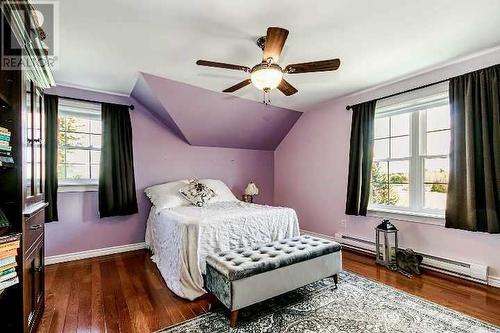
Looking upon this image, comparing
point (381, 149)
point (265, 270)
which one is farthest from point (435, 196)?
point (265, 270)

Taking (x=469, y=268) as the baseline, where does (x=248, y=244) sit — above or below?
above

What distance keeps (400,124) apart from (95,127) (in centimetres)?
436

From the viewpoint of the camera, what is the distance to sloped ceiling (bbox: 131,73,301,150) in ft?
11.0

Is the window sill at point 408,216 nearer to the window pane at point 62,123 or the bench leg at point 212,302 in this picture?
the bench leg at point 212,302

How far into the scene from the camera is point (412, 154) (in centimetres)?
328

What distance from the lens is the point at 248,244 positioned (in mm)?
2840

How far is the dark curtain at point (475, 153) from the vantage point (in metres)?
2.47

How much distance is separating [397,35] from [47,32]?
Result: 3062 millimetres

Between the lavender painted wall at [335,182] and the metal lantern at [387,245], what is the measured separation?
206 millimetres

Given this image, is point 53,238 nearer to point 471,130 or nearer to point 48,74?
point 48,74

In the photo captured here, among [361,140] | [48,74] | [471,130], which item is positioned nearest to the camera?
[48,74]

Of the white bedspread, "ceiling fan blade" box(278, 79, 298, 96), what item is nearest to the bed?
the white bedspread

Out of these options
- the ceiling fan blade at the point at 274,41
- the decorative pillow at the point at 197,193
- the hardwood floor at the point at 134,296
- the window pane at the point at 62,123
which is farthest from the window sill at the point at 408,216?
the window pane at the point at 62,123

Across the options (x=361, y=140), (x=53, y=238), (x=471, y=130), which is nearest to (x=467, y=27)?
(x=471, y=130)
